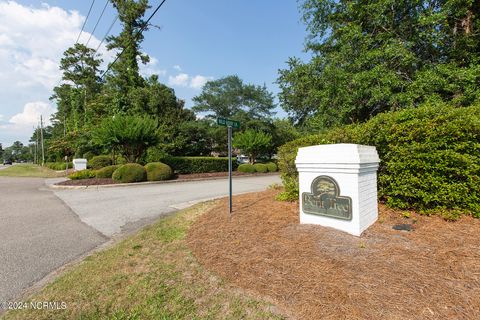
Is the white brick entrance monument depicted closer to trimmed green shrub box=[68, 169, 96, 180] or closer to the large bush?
the large bush

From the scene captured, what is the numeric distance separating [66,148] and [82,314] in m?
32.6

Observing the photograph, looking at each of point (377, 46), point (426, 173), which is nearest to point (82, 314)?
point (426, 173)

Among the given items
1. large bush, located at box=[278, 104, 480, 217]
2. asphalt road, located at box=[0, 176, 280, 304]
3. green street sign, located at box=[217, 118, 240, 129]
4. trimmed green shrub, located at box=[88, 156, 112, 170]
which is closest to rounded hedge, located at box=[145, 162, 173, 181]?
asphalt road, located at box=[0, 176, 280, 304]

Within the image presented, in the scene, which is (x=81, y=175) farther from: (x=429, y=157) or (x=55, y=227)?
(x=429, y=157)

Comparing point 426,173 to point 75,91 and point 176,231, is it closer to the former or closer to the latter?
point 176,231

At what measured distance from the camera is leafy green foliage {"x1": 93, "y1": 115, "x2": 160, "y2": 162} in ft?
45.8

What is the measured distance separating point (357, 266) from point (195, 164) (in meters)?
16.1

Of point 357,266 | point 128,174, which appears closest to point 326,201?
point 357,266

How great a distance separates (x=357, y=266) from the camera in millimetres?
2510

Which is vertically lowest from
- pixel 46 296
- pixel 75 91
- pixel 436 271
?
pixel 46 296

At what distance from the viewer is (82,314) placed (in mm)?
2068

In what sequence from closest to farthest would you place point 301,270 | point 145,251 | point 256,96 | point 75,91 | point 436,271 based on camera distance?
point 436,271 → point 301,270 → point 145,251 → point 256,96 → point 75,91

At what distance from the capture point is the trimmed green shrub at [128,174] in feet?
40.7

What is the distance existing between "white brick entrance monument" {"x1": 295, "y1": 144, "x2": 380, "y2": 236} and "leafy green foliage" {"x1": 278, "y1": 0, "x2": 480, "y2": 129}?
16.9 feet
